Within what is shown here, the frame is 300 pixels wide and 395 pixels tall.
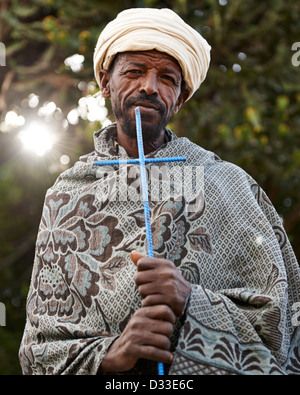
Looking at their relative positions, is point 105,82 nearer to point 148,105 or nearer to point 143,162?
point 148,105

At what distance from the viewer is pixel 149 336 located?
1.71m

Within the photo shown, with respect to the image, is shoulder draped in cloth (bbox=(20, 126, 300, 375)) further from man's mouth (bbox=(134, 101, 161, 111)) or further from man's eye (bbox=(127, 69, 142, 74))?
man's eye (bbox=(127, 69, 142, 74))

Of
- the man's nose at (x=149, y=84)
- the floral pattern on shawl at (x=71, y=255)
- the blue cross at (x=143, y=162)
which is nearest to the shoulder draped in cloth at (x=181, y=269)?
the floral pattern on shawl at (x=71, y=255)

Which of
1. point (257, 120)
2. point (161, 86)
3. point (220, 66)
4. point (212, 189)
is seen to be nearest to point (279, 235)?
point (212, 189)

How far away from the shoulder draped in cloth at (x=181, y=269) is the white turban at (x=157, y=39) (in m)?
0.30

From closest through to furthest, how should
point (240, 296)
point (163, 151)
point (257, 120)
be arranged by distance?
point (240, 296)
point (163, 151)
point (257, 120)

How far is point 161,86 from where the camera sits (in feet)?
7.37

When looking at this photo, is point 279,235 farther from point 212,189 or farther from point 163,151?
point 163,151

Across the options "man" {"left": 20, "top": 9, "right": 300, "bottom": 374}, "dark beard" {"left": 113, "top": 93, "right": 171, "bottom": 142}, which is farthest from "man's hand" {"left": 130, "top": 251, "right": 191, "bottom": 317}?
"dark beard" {"left": 113, "top": 93, "right": 171, "bottom": 142}

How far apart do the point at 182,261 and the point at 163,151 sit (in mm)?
467

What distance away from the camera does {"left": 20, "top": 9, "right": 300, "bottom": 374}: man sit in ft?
5.91

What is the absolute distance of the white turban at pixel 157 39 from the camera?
2230 mm

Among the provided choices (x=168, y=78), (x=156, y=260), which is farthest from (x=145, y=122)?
(x=156, y=260)

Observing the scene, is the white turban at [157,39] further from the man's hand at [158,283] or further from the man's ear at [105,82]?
the man's hand at [158,283]
